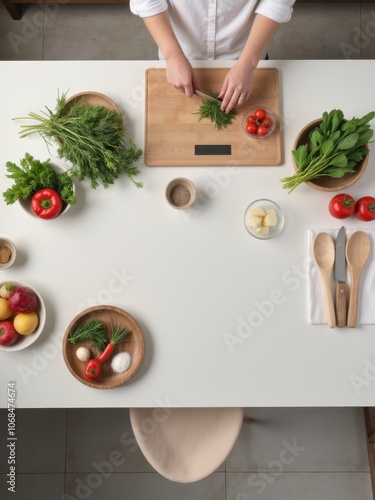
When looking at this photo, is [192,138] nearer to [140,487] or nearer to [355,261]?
[355,261]

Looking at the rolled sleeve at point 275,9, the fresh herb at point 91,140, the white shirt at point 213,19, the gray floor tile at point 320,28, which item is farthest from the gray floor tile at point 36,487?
the gray floor tile at point 320,28

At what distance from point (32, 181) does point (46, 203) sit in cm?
7

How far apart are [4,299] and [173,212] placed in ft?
1.75

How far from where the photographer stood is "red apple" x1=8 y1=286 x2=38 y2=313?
126cm

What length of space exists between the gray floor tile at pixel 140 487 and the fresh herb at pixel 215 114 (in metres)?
1.47

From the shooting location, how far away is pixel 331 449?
201 cm

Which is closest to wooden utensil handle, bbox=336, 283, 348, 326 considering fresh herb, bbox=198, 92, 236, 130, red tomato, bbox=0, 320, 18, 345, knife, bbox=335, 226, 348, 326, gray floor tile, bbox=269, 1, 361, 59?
knife, bbox=335, 226, 348, 326

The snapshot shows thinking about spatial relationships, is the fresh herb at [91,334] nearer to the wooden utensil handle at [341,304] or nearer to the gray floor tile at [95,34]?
the wooden utensil handle at [341,304]

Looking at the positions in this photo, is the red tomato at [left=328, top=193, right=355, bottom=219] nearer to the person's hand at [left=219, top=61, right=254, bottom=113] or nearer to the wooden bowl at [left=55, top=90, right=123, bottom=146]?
the person's hand at [left=219, top=61, right=254, bottom=113]

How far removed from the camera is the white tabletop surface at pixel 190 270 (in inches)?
51.6

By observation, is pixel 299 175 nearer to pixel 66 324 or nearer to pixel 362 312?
pixel 362 312

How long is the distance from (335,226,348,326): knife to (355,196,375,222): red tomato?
0.23 ft

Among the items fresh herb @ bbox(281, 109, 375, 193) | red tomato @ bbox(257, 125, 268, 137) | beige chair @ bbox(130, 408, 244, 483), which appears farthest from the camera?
beige chair @ bbox(130, 408, 244, 483)

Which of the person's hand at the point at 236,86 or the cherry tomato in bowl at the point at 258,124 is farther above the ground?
the person's hand at the point at 236,86
